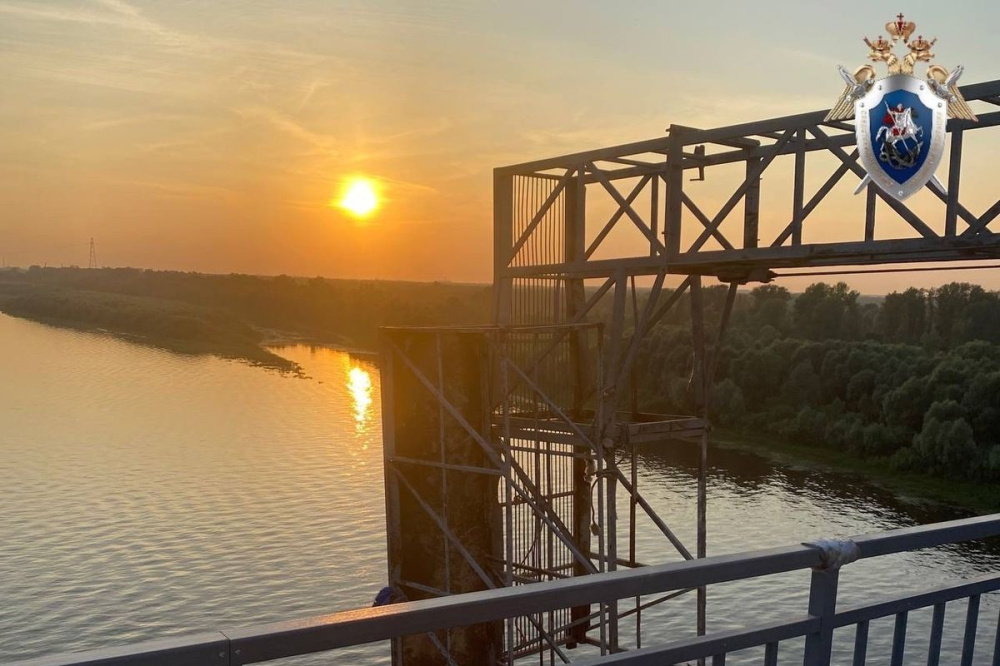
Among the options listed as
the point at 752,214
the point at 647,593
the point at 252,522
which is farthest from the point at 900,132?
the point at 252,522

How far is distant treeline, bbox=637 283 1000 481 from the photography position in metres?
55.9

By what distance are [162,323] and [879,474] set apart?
400 ft

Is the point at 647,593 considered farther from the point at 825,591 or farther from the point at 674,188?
the point at 674,188

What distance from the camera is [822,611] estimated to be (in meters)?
3.91

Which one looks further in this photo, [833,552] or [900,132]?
[900,132]

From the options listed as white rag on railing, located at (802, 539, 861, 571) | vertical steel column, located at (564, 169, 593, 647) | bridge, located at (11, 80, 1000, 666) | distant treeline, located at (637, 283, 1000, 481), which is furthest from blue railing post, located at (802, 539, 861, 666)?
distant treeline, located at (637, 283, 1000, 481)

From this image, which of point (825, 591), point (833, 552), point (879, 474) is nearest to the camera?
point (833, 552)

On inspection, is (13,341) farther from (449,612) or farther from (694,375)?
(449,612)

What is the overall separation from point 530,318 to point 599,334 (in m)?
2.31

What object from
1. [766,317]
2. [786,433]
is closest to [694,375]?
[786,433]

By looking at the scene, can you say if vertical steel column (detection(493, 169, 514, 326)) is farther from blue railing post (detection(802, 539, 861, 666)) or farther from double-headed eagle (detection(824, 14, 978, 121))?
blue railing post (detection(802, 539, 861, 666))

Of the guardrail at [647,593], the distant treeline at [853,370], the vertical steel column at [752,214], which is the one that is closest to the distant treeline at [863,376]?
the distant treeline at [853,370]

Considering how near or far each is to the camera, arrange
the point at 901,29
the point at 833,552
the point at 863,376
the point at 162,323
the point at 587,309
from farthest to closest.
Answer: the point at 162,323 < the point at 863,376 < the point at 587,309 < the point at 901,29 < the point at 833,552

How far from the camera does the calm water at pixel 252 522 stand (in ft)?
119
